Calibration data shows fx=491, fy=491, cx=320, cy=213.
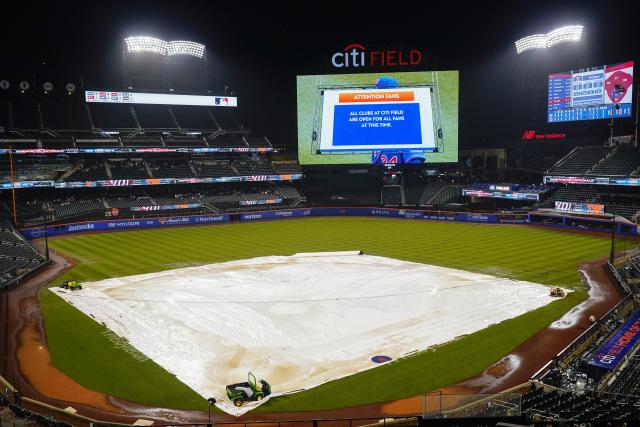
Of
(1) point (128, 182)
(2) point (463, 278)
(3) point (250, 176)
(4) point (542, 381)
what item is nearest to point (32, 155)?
(1) point (128, 182)

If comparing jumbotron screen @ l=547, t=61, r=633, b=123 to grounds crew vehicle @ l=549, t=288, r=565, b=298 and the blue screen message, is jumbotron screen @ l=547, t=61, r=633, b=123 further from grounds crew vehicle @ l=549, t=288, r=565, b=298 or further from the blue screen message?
grounds crew vehicle @ l=549, t=288, r=565, b=298

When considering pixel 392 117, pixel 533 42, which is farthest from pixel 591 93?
pixel 392 117

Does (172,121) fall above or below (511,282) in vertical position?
above

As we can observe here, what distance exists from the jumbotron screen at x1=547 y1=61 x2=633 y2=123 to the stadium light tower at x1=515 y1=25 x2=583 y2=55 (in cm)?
620

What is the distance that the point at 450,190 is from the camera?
7106cm

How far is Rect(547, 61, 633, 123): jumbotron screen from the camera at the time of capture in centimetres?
5309

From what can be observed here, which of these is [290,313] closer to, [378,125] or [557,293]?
[557,293]

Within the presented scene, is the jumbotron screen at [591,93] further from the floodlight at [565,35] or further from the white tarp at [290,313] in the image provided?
the white tarp at [290,313]

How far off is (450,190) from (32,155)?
56426 millimetres

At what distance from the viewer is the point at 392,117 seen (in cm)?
6400

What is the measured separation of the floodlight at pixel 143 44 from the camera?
71188 millimetres

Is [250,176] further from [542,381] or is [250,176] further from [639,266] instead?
[542,381]

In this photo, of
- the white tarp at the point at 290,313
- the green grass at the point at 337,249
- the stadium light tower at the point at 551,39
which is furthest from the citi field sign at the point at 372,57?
the white tarp at the point at 290,313

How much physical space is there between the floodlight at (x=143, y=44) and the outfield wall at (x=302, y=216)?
28.5m
